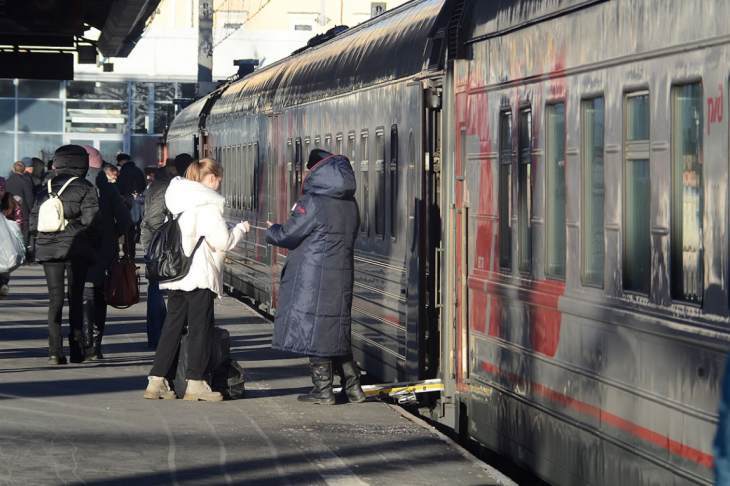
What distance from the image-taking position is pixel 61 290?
1375cm

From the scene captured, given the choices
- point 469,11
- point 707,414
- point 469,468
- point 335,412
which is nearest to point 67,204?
point 335,412

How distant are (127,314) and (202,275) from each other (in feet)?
30.3

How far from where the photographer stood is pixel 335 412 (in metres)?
11.5

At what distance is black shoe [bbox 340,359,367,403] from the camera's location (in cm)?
1191

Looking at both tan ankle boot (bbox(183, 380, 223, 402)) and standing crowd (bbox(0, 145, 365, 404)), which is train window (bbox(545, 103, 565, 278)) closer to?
standing crowd (bbox(0, 145, 365, 404))

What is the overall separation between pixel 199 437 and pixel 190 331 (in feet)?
5.25

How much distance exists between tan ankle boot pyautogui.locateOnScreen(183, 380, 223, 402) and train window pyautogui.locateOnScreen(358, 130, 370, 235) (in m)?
2.31

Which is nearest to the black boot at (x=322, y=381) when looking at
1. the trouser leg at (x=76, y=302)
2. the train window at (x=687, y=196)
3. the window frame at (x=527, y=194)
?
the trouser leg at (x=76, y=302)

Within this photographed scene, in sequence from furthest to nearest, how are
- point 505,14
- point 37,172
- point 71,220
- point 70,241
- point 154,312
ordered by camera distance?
point 37,172 → point 154,312 → point 71,220 → point 70,241 → point 505,14

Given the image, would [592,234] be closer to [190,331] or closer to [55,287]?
[190,331]

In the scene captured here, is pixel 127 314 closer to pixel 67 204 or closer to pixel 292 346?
pixel 67 204

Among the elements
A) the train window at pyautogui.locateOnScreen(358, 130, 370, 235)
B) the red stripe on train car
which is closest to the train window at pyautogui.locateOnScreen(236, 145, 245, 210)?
the train window at pyautogui.locateOnScreen(358, 130, 370, 235)

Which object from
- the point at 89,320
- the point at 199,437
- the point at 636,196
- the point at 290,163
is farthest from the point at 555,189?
the point at 290,163

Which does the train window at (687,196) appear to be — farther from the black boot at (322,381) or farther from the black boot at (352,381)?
the black boot at (352,381)
